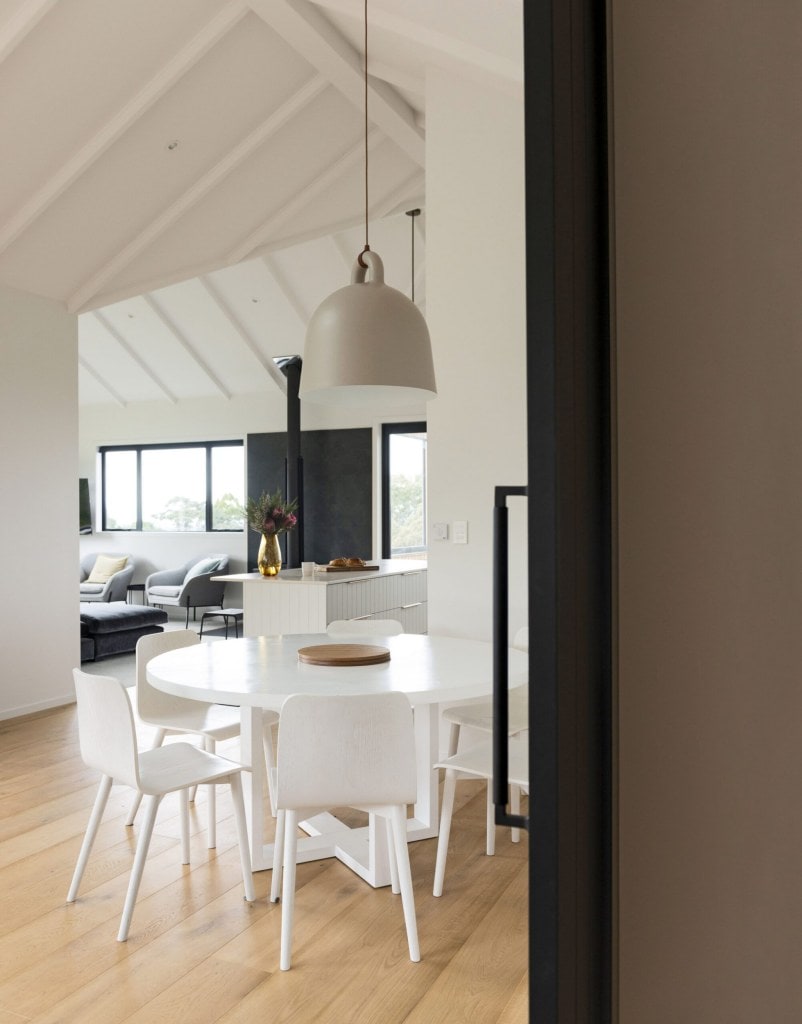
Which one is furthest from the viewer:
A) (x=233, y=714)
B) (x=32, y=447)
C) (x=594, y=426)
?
(x=32, y=447)

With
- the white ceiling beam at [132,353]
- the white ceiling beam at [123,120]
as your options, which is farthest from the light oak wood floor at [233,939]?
the white ceiling beam at [132,353]

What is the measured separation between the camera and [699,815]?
92 cm

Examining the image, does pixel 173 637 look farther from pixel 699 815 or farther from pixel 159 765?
pixel 699 815

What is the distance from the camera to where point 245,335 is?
902 cm

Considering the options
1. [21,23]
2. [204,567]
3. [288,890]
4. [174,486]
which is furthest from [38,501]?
[174,486]

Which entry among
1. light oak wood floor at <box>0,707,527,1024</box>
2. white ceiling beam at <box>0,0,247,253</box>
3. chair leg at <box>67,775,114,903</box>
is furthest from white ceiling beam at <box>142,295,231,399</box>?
chair leg at <box>67,775,114,903</box>

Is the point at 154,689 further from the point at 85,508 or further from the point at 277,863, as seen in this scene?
the point at 85,508

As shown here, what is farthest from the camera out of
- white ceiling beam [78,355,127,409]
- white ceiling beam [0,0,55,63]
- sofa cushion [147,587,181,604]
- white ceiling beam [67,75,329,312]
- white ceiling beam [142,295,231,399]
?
white ceiling beam [78,355,127,409]

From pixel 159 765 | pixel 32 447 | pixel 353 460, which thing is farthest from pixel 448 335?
pixel 353 460

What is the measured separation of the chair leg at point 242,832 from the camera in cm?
255

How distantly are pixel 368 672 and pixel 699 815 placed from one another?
71.7 inches

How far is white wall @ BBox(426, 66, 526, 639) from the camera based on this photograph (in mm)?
3928

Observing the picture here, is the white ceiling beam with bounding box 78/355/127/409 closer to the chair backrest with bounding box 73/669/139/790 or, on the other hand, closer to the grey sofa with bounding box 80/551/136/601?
the grey sofa with bounding box 80/551/136/601

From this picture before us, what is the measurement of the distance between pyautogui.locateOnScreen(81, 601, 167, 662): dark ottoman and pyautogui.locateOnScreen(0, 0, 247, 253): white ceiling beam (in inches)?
141
